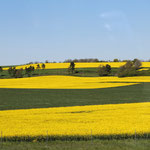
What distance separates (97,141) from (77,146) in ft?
5.36

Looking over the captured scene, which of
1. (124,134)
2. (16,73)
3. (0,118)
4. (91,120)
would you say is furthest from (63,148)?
(16,73)

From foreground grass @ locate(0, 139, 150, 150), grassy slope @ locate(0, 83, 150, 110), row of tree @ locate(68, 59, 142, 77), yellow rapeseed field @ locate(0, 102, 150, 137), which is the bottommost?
grassy slope @ locate(0, 83, 150, 110)

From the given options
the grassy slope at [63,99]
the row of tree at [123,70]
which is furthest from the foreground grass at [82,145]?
the row of tree at [123,70]

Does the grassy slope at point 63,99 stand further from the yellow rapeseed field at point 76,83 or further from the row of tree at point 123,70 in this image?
the row of tree at point 123,70

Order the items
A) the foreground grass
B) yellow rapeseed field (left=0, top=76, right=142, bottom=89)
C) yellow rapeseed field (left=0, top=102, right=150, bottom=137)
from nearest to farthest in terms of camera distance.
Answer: the foreground grass → yellow rapeseed field (left=0, top=102, right=150, bottom=137) → yellow rapeseed field (left=0, top=76, right=142, bottom=89)

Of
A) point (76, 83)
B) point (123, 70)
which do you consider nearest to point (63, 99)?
point (76, 83)

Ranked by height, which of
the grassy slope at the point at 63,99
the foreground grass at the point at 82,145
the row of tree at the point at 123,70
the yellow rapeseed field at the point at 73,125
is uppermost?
the row of tree at the point at 123,70

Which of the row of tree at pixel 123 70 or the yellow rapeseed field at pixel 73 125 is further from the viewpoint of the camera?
the row of tree at pixel 123 70

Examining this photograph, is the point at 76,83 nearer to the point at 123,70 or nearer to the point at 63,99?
the point at 63,99

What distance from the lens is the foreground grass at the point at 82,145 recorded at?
15.6m

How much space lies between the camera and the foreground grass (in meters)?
15.6

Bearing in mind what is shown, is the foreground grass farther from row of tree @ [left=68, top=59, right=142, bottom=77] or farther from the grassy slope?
row of tree @ [left=68, top=59, right=142, bottom=77]

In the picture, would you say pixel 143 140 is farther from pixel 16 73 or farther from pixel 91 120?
pixel 16 73

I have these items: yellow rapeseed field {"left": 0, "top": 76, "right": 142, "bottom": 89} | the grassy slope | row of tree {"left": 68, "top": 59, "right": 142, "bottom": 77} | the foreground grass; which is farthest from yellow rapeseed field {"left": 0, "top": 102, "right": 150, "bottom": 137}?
row of tree {"left": 68, "top": 59, "right": 142, "bottom": 77}
